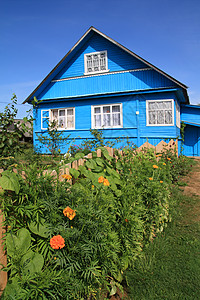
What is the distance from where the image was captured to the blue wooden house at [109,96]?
11.3m

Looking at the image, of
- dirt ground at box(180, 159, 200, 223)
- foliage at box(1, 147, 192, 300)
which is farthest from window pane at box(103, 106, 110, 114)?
foliage at box(1, 147, 192, 300)

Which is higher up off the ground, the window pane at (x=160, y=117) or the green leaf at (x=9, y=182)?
the window pane at (x=160, y=117)

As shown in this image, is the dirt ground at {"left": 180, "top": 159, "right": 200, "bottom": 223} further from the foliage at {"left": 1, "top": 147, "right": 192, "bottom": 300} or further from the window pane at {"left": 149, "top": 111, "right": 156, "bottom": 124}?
the window pane at {"left": 149, "top": 111, "right": 156, "bottom": 124}

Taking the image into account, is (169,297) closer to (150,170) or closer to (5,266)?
(5,266)

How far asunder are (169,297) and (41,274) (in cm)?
132

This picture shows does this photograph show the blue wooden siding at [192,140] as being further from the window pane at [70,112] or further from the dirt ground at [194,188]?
the window pane at [70,112]

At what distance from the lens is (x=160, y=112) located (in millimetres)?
11484

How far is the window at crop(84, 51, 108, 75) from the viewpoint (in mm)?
12460

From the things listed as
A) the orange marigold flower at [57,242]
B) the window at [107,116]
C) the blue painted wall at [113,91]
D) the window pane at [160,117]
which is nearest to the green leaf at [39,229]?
the orange marigold flower at [57,242]

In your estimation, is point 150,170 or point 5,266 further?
point 150,170

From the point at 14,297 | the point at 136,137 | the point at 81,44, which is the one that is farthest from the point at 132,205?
the point at 81,44

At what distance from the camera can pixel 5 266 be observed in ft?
5.97

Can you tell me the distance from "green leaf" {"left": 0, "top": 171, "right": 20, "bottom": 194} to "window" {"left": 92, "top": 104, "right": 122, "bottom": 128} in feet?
35.3

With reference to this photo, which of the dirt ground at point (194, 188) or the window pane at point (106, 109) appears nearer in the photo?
the dirt ground at point (194, 188)
